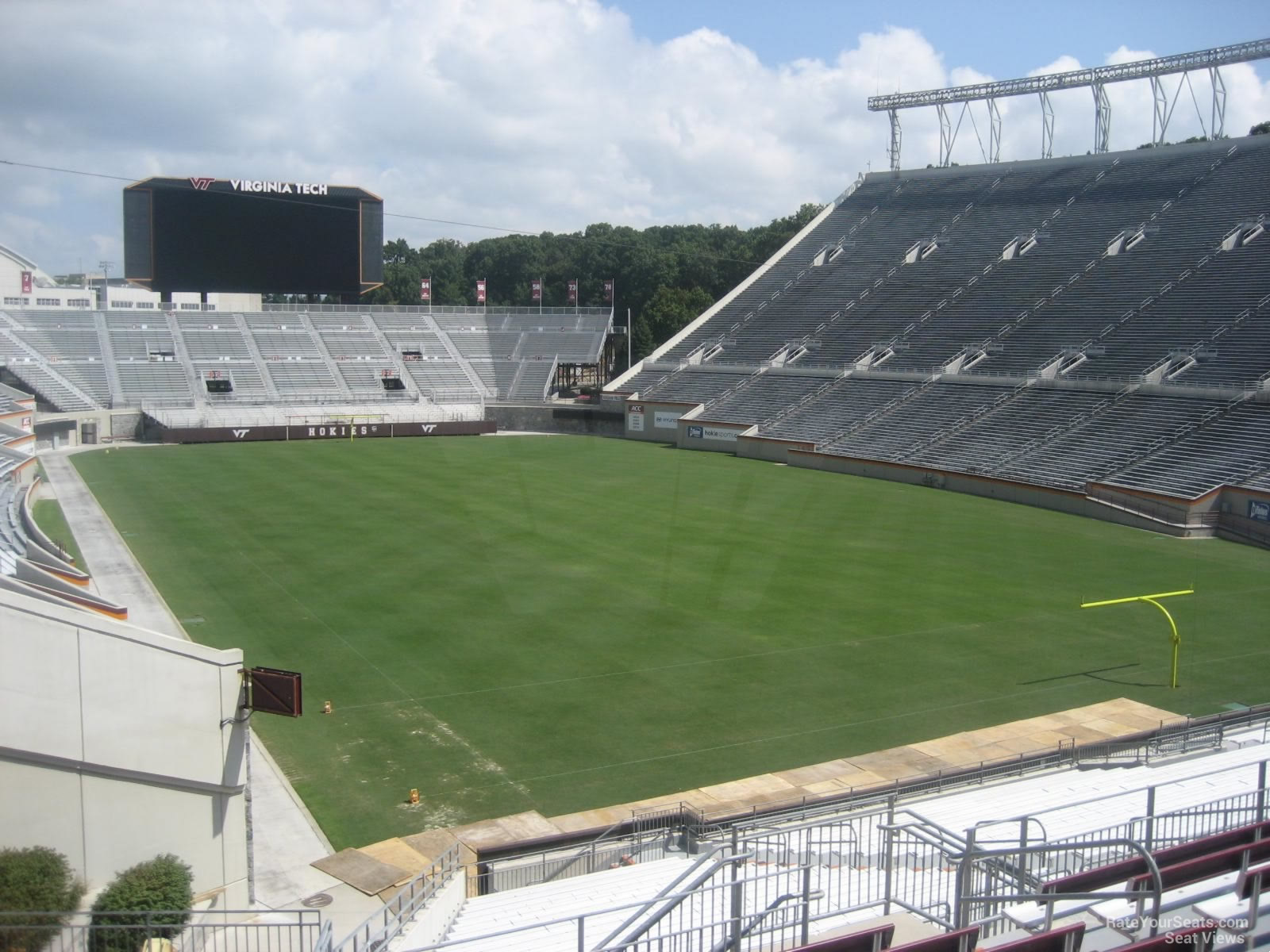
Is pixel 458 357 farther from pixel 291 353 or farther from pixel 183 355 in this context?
pixel 183 355

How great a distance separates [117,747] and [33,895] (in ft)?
5.22

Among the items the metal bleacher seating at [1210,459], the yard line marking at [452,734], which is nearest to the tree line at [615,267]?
the metal bleacher seating at [1210,459]

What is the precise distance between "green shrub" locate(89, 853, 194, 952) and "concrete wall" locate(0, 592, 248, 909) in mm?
515

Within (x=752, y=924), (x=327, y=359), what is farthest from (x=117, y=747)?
(x=327, y=359)

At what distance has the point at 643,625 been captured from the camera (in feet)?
74.0

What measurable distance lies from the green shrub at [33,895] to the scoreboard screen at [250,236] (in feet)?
174

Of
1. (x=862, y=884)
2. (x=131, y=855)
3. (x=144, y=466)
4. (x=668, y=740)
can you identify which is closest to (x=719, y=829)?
(x=862, y=884)

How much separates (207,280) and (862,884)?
186 ft

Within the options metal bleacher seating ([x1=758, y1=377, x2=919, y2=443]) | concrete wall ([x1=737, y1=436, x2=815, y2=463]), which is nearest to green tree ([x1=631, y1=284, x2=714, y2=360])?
metal bleacher seating ([x1=758, y1=377, x2=919, y2=443])

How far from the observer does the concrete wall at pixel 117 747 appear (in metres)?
10.8

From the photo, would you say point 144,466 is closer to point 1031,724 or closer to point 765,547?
point 765,547

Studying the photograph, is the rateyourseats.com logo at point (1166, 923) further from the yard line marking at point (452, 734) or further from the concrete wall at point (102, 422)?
the concrete wall at point (102, 422)

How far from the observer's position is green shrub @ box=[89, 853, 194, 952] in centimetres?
1009

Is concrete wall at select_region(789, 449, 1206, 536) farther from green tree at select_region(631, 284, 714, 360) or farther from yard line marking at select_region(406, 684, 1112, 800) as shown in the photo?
green tree at select_region(631, 284, 714, 360)
